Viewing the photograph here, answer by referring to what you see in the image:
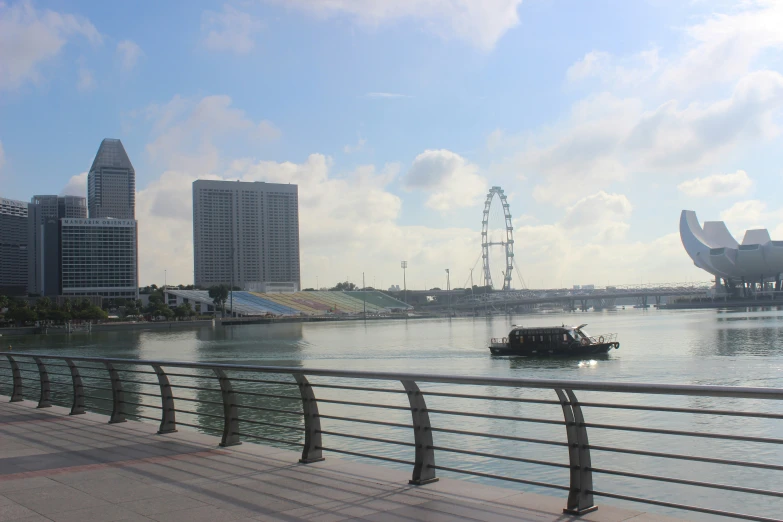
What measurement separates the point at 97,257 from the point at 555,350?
165m

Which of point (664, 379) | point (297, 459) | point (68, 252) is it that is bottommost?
point (664, 379)

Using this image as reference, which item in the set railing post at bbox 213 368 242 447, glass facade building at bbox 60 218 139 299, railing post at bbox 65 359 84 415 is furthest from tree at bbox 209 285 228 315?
railing post at bbox 213 368 242 447

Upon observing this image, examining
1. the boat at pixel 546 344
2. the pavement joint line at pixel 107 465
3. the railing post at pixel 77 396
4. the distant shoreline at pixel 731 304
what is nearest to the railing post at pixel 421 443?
the pavement joint line at pixel 107 465

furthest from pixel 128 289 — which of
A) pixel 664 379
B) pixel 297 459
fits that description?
pixel 297 459

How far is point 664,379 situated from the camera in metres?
32.9

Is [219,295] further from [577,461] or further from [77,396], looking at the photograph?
[577,461]

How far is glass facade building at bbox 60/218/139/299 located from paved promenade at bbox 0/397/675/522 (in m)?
195

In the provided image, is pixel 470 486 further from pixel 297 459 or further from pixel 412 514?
pixel 297 459

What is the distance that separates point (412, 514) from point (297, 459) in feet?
9.00

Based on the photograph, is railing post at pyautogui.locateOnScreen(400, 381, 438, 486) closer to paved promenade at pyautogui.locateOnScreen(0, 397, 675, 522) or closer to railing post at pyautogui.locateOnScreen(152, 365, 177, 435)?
paved promenade at pyautogui.locateOnScreen(0, 397, 675, 522)

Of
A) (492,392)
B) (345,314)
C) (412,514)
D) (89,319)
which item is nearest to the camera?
(412,514)

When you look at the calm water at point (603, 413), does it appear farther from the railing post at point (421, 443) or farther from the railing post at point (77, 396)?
the railing post at point (421, 443)

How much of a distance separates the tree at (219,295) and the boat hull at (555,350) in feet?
375

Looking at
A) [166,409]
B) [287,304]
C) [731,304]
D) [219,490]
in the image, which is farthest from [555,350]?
[731,304]
